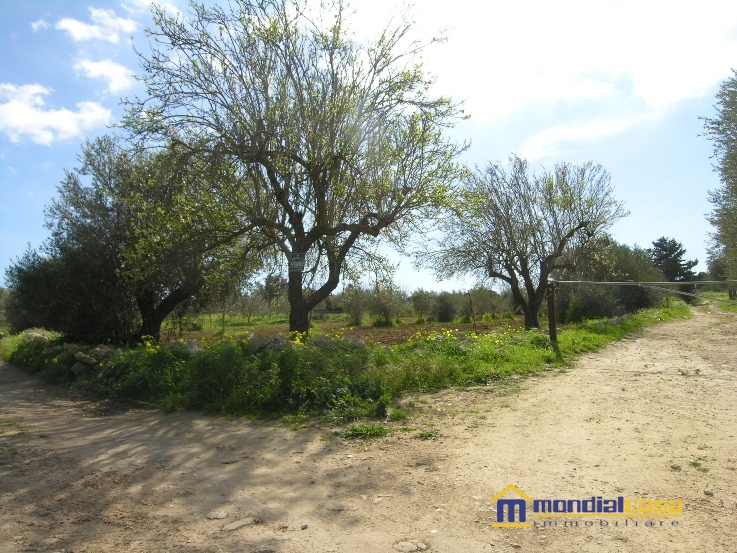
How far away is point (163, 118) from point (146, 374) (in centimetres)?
534

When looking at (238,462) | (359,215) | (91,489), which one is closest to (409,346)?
(359,215)

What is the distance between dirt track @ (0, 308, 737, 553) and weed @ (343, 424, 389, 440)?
191 mm

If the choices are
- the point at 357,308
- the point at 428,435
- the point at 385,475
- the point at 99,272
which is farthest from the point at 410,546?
the point at 357,308

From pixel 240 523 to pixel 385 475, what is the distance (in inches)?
61.4

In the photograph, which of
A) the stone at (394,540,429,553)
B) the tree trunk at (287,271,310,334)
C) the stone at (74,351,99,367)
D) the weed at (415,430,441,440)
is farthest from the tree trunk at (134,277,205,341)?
the stone at (394,540,429,553)

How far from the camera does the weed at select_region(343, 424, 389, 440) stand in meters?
6.87

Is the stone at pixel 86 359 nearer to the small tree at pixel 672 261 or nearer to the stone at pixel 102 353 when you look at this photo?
the stone at pixel 102 353

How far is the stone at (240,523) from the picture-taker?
4328 millimetres

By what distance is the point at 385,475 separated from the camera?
5.45 m

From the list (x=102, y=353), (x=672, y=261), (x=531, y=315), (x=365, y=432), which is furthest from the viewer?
(x=672, y=261)

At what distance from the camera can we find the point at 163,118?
1186 centimetres

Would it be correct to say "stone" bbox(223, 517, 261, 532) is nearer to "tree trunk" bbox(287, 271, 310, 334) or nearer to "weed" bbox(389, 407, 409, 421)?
"weed" bbox(389, 407, 409, 421)

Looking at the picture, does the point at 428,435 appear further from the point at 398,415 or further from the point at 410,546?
the point at 410,546

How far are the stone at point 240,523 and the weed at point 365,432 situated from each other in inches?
97.7
